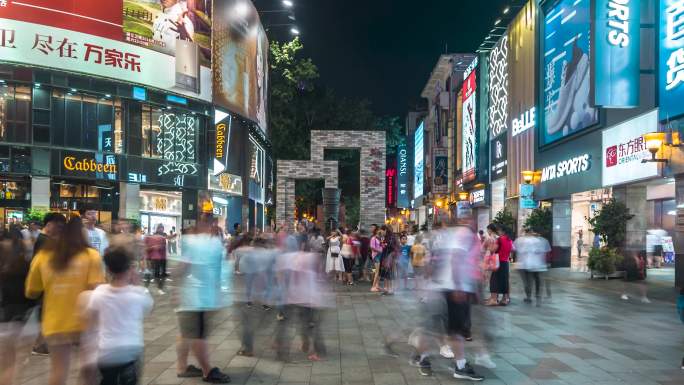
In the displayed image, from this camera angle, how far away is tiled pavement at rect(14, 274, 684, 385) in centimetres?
712

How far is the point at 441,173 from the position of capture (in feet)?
155

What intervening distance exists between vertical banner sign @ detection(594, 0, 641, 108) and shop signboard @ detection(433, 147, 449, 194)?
28634mm

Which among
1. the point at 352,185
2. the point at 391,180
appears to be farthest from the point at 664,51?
the point at 391,180

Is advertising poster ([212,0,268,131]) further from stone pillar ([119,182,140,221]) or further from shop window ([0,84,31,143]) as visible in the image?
shop window ([0,84,31,143])

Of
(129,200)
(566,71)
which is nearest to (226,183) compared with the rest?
(129,200)

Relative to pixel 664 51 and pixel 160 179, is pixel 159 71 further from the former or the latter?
pixel 664 51

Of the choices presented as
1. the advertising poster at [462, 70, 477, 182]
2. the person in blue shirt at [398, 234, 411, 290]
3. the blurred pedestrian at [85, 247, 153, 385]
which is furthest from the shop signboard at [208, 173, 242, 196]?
the blurred pedestrian at [85, 247, 153, 385]

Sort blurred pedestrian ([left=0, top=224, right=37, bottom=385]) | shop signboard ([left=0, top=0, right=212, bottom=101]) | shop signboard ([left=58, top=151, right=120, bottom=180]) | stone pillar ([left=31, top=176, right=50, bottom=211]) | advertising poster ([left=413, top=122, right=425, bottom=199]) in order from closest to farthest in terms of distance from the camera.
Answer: blurred pedestrian ([left=0, top=224, right=37, bottom=385]) → shop signboard ([left=0, top=0, right=212, bottom=101]) → stone pillar ([left=31, top=176, right=50, bottom=211]) → shop signboard ([left=58, top=151, right=120, bottom=180]) → advertising poster ([left=413, top=122, right=425, bottom=199])

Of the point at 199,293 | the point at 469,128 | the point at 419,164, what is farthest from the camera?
the point at 419,164

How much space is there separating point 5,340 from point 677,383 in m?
6.81

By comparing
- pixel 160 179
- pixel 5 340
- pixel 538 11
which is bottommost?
pixel 5 340

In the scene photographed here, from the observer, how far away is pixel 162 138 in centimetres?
3152

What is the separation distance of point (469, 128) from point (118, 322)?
3670cm

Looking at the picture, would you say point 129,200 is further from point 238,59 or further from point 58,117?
point 238,59
